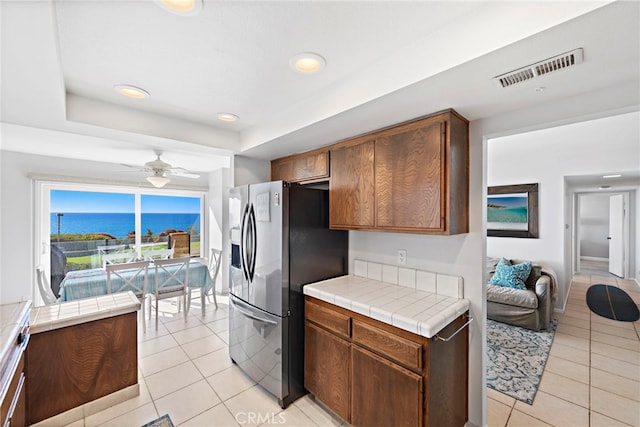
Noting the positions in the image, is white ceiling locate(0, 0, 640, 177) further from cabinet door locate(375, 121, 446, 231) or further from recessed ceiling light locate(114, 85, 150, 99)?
cabinet door locate(375, 121, 446, 231)

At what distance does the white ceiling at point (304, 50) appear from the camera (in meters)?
1.04

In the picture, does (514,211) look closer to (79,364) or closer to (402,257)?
(402,257)

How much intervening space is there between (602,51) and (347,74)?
1146 mm

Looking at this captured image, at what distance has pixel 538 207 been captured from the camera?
4379 millimetres

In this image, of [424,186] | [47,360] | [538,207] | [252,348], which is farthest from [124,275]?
[538,207]

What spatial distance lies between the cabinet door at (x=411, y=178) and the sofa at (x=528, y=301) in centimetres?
231

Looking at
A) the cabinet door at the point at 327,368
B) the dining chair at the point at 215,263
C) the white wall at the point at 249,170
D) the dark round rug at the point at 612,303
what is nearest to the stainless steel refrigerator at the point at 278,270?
the cabinet door at the point at 327,368

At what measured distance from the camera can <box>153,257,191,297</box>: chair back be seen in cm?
383

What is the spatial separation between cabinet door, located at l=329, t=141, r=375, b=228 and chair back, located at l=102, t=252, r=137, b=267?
3867 mm

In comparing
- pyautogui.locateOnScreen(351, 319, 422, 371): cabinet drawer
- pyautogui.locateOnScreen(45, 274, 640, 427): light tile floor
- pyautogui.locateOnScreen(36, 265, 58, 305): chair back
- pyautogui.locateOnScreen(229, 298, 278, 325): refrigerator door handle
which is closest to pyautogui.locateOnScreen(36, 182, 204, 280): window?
pyautogui.locateOnScreen(36, 265, 58, 305): chair back

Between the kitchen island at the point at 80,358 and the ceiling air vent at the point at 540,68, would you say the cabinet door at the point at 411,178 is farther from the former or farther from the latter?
the kitchen island at the point at 80,358

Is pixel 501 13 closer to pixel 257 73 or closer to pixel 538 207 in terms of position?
pixel 257 73

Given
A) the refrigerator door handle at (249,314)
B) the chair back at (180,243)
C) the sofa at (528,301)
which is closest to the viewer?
the refrigerator door handle at (249,314)

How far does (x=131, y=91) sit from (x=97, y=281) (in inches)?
108
